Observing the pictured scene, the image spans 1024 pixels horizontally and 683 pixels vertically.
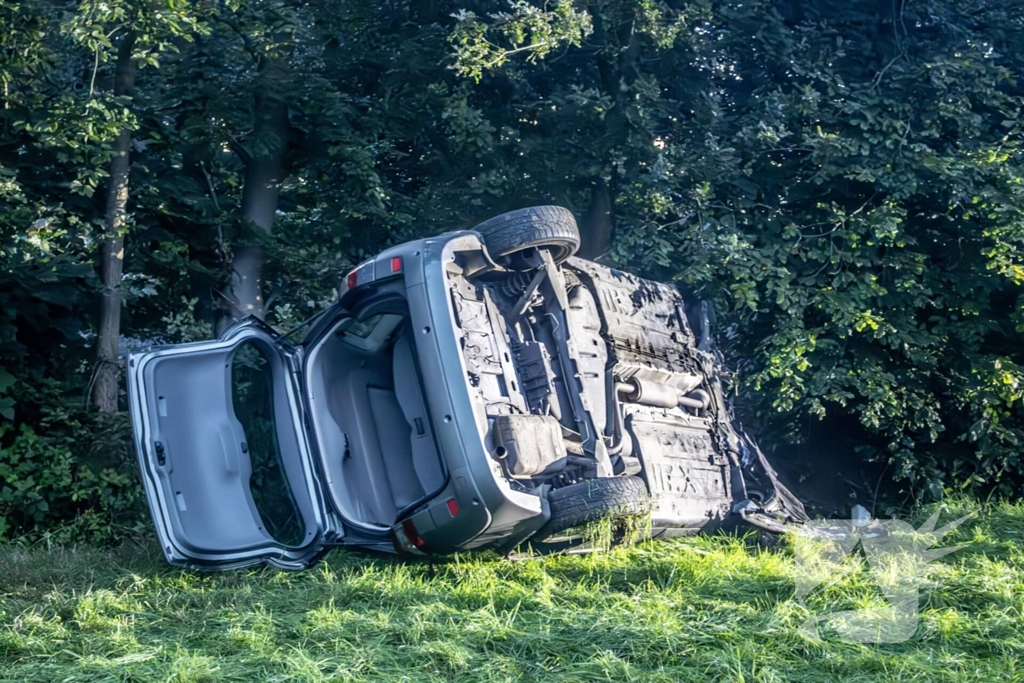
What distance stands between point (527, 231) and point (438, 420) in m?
1.28

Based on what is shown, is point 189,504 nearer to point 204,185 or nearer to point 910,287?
point 204,185

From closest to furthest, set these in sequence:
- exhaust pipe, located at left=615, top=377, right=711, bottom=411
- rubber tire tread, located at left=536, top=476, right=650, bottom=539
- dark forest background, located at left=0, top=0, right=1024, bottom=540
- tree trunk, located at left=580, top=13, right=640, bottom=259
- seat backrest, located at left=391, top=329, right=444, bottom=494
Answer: rubber tire tread, located at left=536, top=476, right=650, bottom=539 → seat backrest, located at left=391, top=329, right=444, bottom=494 → exhaust pipe, located at left=615, top=377, right=711, bottom=411 → dark forest background, located at left=0, top=0, right=1024, bottom=540 → tree trunk, located at left=580, top=13, right=640, bottom=259

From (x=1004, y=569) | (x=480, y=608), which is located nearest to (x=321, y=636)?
(x=480, y=608)

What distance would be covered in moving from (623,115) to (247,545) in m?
4.55

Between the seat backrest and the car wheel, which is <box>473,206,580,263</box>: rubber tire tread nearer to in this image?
the car wheel

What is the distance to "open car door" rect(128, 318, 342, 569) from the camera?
5.45m

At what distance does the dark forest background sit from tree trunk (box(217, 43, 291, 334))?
0.09 feet

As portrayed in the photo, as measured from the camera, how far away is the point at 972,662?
402cm

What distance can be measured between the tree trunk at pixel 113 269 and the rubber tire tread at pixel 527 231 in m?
2.92

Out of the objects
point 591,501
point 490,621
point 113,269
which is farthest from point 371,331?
point 113,269

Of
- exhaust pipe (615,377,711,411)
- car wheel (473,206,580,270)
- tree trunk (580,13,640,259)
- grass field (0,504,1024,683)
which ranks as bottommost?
grass field (0,504,1024,683)

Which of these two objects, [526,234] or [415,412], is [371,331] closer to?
[415,412]

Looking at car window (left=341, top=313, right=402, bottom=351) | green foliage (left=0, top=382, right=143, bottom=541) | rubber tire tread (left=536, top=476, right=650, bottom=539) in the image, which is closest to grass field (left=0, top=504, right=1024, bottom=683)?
rubber tire tread (left=536, top=476, right=650, bottom=539)

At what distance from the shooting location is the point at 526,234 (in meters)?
5.77
